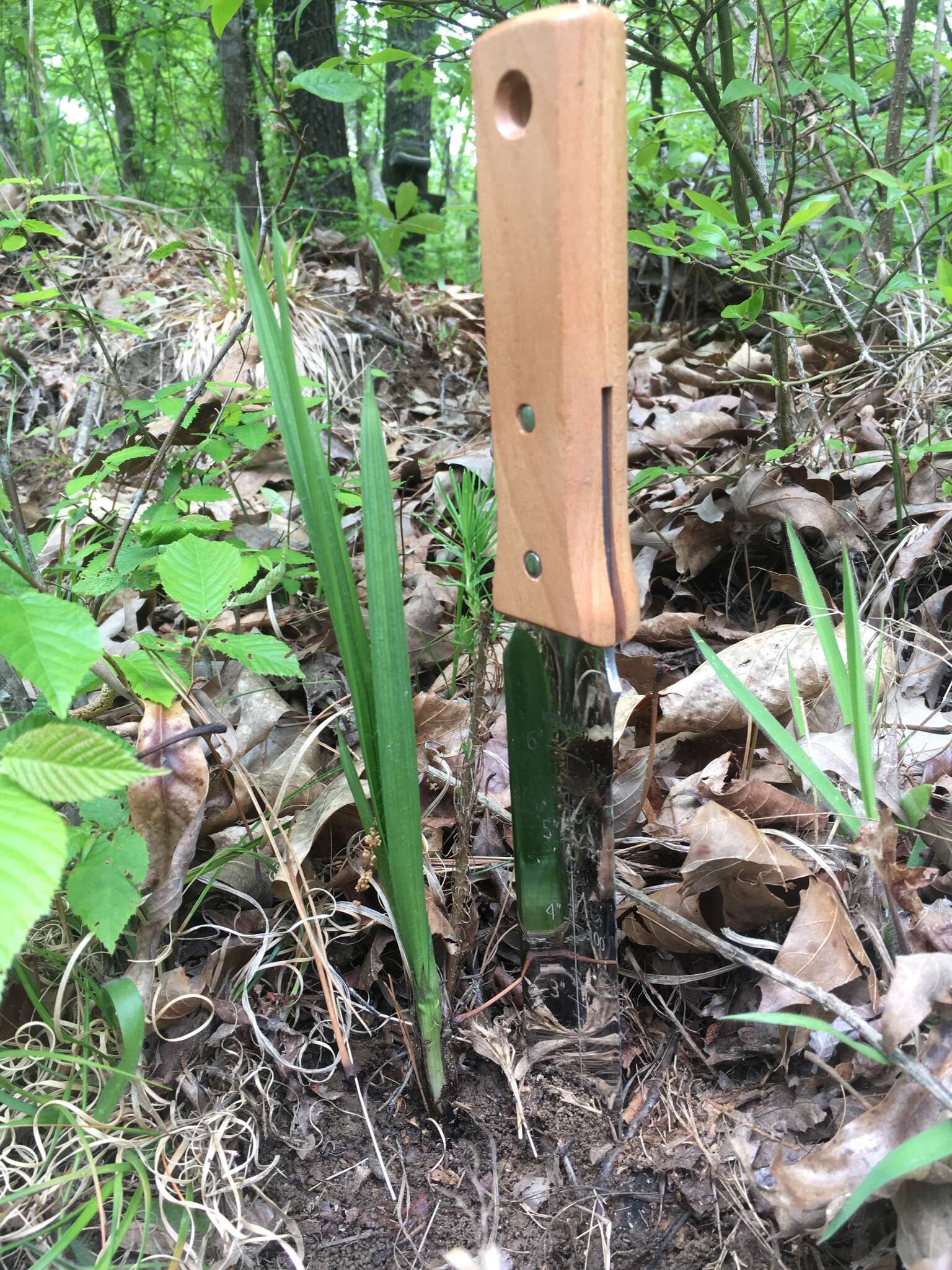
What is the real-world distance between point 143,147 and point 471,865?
15.5 ft

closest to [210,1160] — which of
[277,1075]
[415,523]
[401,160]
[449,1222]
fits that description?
[277,1075]

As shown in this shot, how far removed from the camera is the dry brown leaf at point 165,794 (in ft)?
3.02

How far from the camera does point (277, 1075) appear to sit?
0.91 meters

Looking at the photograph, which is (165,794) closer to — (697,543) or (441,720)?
(441,720)

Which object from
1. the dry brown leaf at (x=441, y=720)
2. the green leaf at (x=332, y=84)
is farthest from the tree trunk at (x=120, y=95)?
the dry brown leaf at (x=441, y=720)

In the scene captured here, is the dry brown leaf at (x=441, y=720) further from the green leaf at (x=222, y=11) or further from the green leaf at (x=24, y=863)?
the green leaf at (x=222, y=11)

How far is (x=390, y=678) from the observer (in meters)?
0.75

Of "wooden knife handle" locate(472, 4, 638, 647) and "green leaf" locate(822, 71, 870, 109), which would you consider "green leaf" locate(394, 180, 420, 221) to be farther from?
"wooden knife handle" locate(472, 4, 638, 647)

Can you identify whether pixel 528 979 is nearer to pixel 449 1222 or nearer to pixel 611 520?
pixel 449 1222

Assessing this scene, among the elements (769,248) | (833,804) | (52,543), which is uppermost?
(769,248)

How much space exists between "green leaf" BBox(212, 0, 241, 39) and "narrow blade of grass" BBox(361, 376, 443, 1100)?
635mm

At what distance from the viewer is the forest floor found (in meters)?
0.78

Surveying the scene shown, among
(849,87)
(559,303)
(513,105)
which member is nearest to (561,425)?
(559,303)

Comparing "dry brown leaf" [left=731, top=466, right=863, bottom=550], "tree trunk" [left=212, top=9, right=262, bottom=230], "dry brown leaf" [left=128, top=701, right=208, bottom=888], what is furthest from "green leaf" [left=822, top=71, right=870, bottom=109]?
"tree trunk" [left=212, top=9, right=262, bottom=230]
